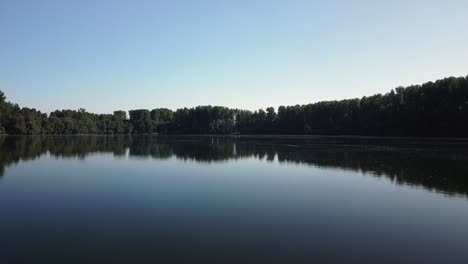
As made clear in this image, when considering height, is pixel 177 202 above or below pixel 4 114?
below

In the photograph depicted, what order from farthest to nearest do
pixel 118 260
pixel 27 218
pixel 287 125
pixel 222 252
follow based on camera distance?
pixel 287 125
pixel 27 218
pixel 222 252
pixel 118 260

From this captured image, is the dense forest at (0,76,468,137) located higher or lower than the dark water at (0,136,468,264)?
higher

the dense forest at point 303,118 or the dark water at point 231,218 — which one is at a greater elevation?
the dense forest at point 303,118

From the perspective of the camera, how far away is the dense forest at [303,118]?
7888cm

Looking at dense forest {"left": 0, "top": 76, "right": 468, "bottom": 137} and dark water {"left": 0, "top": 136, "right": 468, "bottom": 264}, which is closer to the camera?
dark water {"left": 0, "top": 136, "right": 468, "bottom": 264}

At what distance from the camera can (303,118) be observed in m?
130

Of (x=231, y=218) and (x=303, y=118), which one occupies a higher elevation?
(x=303, y=118)

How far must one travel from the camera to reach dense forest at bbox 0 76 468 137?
78875 mm

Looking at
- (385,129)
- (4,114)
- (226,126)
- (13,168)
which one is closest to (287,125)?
(226,126)

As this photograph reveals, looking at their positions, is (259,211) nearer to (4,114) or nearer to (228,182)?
(228,182)

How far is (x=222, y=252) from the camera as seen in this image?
924 centimetres

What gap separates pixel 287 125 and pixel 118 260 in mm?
127563

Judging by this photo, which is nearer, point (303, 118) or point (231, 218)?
point (231, 218)

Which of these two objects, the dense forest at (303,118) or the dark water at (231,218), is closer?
the dark water at (231,218)
